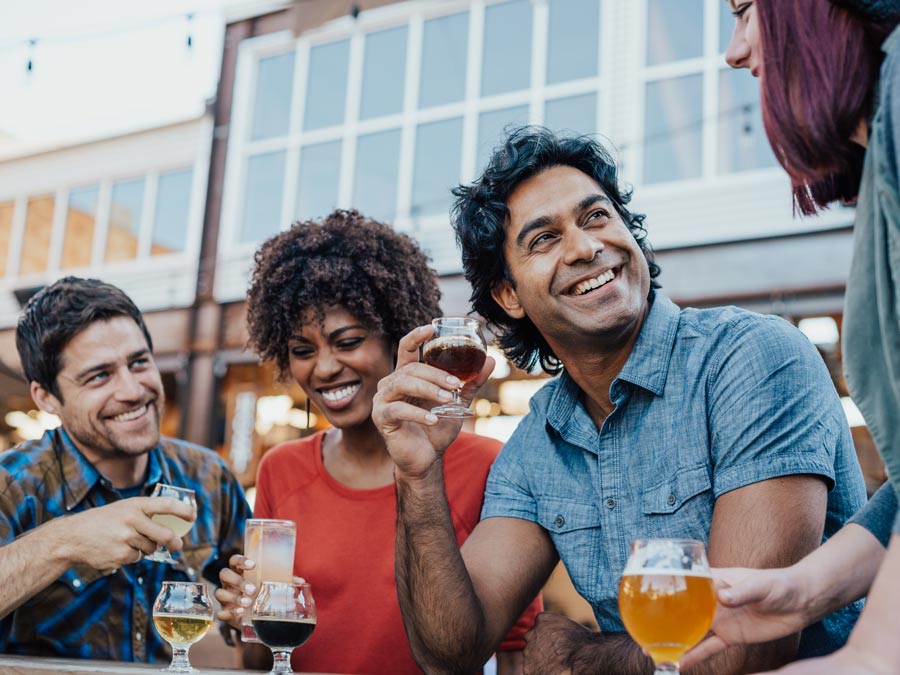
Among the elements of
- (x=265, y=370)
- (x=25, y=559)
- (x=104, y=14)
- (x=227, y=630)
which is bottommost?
(x=227, y=630)

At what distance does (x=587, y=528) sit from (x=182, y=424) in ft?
26.2

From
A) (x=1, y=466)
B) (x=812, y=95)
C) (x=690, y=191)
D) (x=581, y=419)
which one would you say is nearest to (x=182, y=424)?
(x=690, y=191)

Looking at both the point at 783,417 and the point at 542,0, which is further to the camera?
the point at 542,0

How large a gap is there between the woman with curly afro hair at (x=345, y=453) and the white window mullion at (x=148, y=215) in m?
8.55

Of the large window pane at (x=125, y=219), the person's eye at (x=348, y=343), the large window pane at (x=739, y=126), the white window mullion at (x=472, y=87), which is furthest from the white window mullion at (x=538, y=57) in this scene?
the person's eye at (x=348, y=343)

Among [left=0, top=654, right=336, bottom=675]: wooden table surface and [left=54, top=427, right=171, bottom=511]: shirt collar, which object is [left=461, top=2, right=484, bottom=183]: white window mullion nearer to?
[left=54, top=427, right=171, bottom=511]: shirt collar

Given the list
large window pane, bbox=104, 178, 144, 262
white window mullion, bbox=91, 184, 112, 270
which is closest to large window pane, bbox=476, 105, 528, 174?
large window pane, bbox=104, 178, 144, 262

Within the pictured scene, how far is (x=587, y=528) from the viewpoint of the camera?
236 cm

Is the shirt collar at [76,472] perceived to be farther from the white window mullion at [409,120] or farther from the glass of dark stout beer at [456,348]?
the white window mullion at [409,120]

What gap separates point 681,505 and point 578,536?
1.00 ft

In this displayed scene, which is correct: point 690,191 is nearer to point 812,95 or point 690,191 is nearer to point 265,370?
point 265,370

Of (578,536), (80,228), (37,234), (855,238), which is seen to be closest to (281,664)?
(578,536)

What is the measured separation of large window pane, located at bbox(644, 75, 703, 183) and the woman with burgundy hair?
23.8 feet

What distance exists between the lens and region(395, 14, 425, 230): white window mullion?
9.70 m
